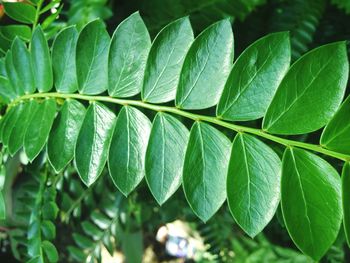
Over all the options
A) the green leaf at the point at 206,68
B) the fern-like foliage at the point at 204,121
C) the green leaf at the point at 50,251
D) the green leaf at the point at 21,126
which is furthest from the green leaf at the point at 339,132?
the green leaf at the point at 50,251

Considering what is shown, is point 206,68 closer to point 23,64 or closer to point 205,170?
point 205,170

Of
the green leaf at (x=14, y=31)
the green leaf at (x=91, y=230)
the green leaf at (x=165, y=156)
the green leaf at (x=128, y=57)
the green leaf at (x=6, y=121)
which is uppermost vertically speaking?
the green leaf at (x=14, y=31)

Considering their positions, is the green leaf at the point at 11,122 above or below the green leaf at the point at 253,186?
above

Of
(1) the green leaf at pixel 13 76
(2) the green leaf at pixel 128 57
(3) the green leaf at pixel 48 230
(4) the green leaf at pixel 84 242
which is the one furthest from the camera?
(4) the green leaf at pixel 84 242

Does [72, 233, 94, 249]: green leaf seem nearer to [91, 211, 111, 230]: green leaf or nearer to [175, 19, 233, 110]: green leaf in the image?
[91, 211, 111, 230]: green leaf

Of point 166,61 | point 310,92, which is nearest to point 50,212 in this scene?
point 166,61

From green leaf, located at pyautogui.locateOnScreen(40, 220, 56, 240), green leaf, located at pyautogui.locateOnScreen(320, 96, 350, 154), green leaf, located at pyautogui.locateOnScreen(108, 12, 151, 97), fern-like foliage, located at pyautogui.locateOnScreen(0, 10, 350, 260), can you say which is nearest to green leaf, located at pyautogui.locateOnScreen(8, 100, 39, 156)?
fern-like foliage, located at pyautogui.locateOnScreen(0, 10, 350, 260)

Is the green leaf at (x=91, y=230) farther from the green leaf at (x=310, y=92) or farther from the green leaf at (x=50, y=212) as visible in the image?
the green leaf at (x=310, y=92)

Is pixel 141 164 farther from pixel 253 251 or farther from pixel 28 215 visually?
pixel 253 251
